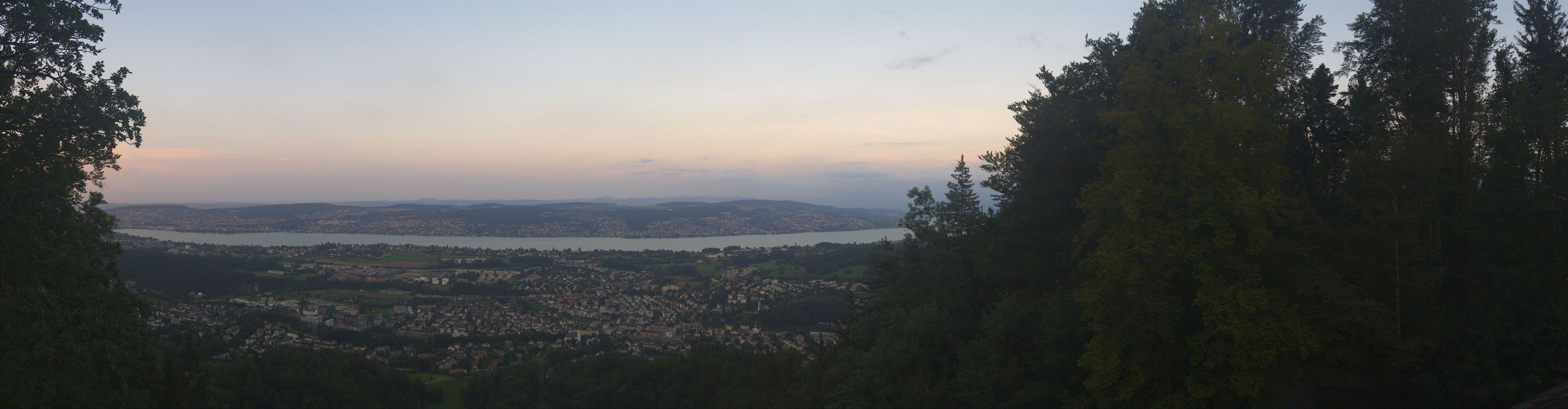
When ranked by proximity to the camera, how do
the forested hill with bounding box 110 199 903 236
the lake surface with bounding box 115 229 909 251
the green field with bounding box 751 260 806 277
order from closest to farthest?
the green field with bounding box 751 260 806 277, the lake surface with bounding box 115 229 909 251, the forested hill with bounding box 110 199 903 236

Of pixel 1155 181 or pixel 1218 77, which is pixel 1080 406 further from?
pixel 1218 77

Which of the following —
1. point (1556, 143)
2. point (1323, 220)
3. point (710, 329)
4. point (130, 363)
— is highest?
point (1556, 143)

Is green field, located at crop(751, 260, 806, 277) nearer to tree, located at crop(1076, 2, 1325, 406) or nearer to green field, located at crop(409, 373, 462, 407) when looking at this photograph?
green field, located at crop(409, 373, 462, 407)

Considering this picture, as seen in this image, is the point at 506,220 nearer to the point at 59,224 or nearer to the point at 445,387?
the point at 445,387

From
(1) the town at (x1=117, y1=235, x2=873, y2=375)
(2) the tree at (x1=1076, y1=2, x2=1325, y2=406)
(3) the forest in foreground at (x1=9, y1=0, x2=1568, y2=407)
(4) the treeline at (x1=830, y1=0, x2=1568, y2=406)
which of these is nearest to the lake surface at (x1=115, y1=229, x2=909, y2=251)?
(1) the town at (x1=117, y1=235, x2=873, y2=375)

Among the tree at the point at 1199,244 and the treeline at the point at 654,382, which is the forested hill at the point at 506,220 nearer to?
the treeline at the point at 654,382

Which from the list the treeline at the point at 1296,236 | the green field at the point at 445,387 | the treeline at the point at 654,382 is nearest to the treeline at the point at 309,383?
the green field at the point at 445,387

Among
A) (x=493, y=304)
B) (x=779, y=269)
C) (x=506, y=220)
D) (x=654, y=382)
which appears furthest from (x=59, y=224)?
(x=506, y=220)

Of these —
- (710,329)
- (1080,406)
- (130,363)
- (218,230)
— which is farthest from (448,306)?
(218,230)
